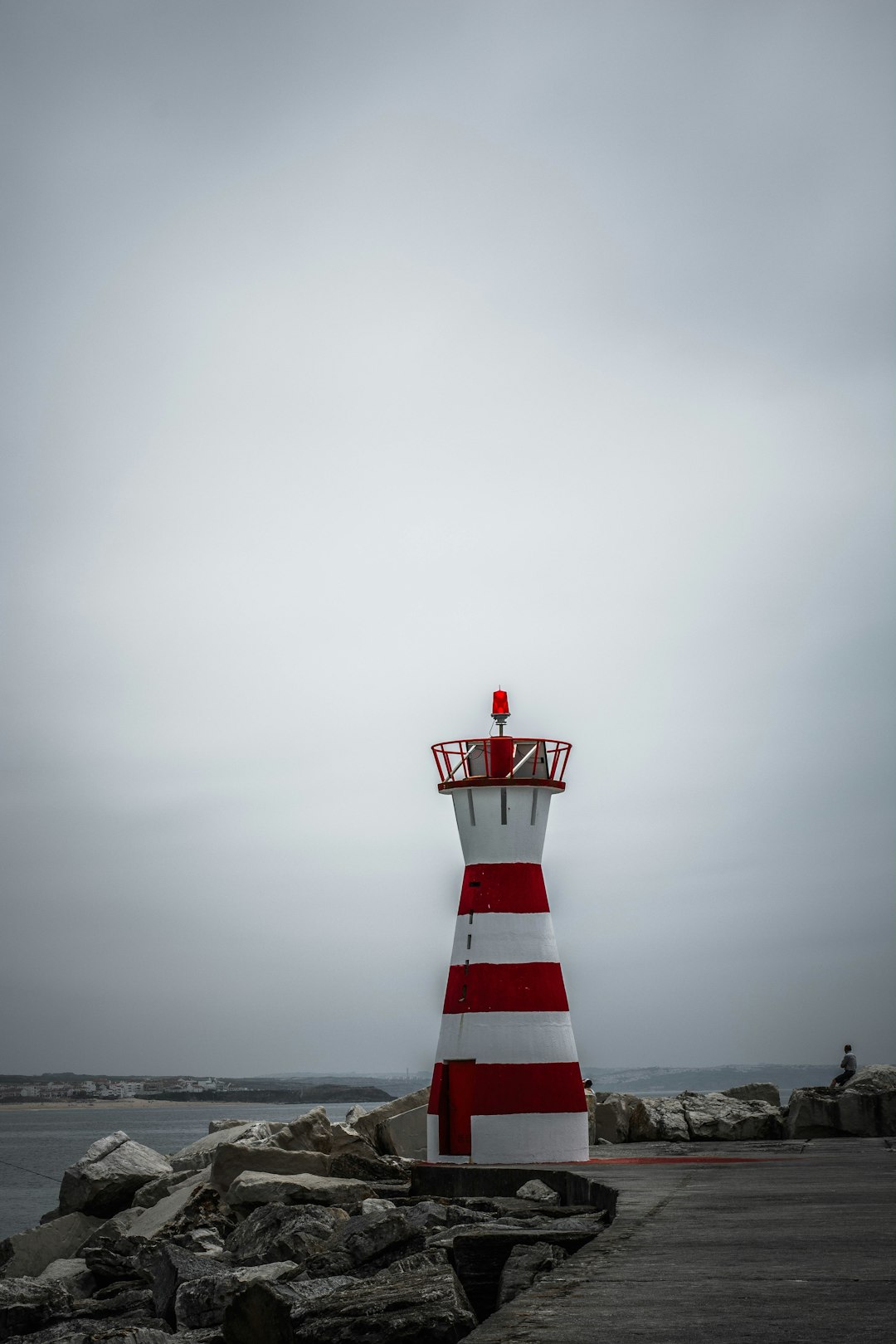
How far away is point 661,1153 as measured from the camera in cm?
1356

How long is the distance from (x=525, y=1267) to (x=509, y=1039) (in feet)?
20.0

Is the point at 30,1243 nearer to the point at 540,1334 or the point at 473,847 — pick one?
the point at 473,847

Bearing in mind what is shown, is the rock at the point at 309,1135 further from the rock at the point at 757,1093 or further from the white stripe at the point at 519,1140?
the rock at the point at 757,1093

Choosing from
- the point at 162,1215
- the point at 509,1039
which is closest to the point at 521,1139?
the point at 509,1039

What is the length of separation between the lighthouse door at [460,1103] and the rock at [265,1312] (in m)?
6.16

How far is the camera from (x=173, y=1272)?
8031mm

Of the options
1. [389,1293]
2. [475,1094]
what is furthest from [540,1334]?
[475,1094]

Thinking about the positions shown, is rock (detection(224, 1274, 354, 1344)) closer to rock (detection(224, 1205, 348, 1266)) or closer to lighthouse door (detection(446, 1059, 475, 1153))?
rock (detection(224, 1205, 348, 1266))

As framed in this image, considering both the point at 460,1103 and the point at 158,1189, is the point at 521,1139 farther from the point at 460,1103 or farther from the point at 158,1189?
the point at 158,1189

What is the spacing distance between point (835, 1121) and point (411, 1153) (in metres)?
4.97

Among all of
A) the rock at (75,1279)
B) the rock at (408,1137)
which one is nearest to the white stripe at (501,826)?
the rock at (408,1137)

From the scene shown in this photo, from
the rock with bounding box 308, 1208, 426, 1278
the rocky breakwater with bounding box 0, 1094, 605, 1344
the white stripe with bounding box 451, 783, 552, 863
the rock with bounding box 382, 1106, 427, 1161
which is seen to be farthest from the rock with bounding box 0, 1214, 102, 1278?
the rock with bounding box 308, 1208, 426, 1278

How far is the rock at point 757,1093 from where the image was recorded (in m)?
18.6

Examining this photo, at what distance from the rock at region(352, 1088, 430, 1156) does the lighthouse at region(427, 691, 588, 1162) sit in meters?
2.20
